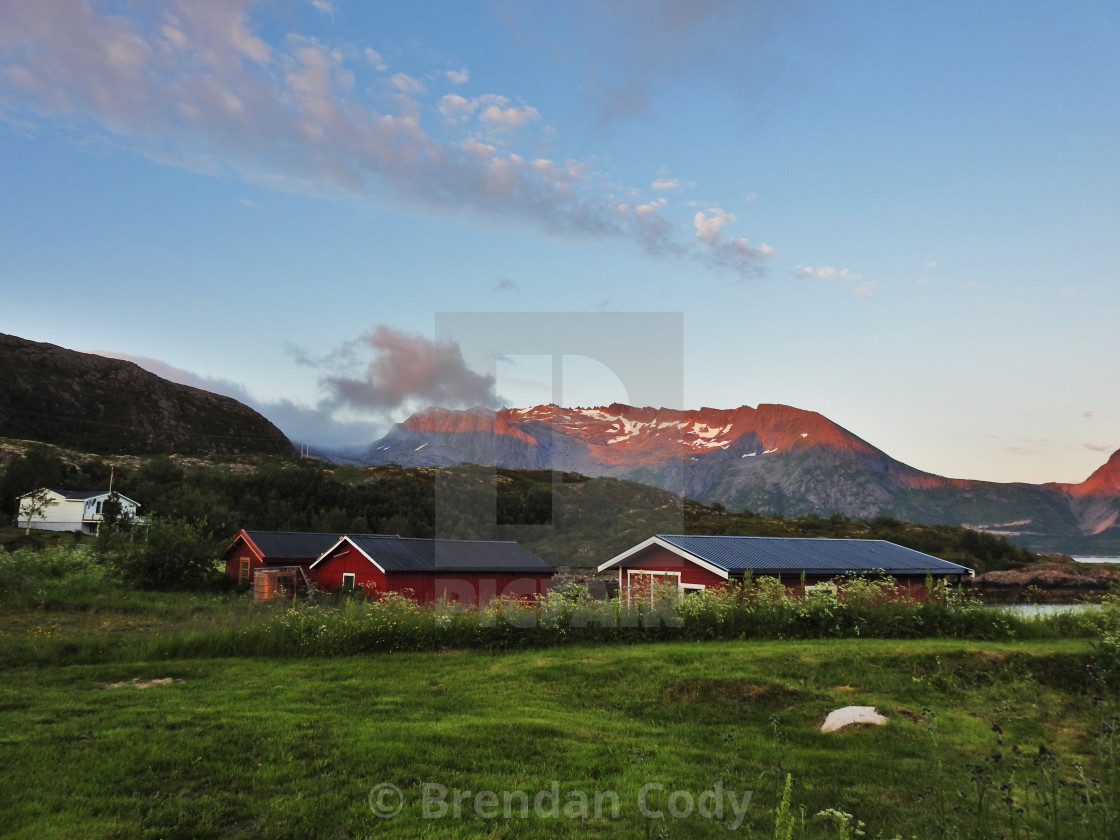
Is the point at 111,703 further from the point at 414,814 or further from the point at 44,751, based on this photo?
the point at 414,814

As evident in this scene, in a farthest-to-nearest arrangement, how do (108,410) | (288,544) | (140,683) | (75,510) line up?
(108,410) → (75,510) → (288,544) → (140,683)

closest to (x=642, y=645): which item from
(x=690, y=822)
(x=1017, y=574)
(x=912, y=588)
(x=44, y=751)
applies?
(x=690, y=822)

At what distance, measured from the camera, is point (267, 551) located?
34.7 metres

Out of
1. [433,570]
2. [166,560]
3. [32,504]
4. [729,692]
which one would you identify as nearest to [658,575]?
[433,570]

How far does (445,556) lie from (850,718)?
21.6m

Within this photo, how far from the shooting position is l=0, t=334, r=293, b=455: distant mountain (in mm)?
137750

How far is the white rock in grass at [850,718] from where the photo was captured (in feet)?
29.7

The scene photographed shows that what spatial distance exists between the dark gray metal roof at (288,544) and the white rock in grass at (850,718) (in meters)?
29.6

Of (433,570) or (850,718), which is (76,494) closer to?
(433,570)

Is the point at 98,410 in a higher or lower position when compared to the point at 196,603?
higher

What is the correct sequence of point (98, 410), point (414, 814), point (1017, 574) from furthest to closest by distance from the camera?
point (98, 410) → point (1017, 574) → point (414, 814)

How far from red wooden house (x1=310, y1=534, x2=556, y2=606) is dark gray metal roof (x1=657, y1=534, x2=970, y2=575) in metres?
7.80

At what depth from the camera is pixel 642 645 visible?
14.7 m

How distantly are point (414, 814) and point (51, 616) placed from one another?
1979cm
